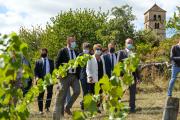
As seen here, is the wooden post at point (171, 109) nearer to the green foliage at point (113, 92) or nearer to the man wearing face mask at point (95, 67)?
the green foliage at point (113, 92)

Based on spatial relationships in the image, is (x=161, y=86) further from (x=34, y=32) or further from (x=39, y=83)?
(x=34, y=32)

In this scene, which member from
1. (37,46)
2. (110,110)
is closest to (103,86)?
(110,110)

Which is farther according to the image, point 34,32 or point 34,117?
point 34,32

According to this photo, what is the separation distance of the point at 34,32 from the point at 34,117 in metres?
59.9

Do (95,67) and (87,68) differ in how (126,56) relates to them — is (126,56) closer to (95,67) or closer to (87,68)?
(95,67)

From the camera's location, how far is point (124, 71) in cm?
307

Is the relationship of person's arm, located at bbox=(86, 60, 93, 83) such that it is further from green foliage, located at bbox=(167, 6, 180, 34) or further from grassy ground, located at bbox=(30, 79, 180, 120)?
green foliage, located at bbox=(167, 6, 180, 34)

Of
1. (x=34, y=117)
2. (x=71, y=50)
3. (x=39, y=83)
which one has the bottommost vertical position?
(x=34, y=117)

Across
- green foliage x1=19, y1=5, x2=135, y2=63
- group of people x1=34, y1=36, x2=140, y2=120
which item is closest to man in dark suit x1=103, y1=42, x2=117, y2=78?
group of people x1=34, y1=36, x2=140, y2=120

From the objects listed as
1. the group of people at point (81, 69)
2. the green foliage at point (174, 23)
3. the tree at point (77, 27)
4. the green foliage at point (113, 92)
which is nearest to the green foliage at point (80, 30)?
the tree at point (77, 27)

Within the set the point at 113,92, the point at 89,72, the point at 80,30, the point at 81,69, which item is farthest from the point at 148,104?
the point at 80,30

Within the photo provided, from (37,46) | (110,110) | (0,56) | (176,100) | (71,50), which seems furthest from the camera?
(37,46)

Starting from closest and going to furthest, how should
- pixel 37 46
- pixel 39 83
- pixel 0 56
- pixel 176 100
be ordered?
1. pixel 0 56
2. pixel 39 83
3. pixel 176 100
4. pixel 37 46

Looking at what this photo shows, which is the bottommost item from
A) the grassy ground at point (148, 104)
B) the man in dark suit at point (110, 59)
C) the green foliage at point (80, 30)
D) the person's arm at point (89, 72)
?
the grassy ground at point (148, 104)
